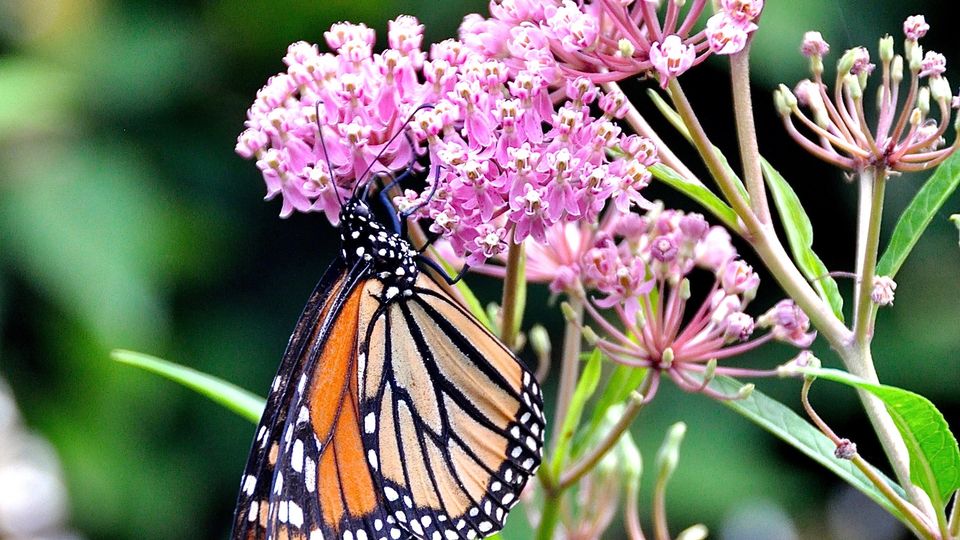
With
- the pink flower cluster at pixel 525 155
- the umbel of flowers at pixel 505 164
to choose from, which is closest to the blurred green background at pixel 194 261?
the umbel of flowers at pixel 505 164

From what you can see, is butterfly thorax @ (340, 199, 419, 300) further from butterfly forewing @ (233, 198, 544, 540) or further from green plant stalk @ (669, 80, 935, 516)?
green plant stalk @ (669, 80, 935, 516)

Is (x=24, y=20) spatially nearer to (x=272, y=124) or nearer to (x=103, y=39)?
(x=103, y=39)

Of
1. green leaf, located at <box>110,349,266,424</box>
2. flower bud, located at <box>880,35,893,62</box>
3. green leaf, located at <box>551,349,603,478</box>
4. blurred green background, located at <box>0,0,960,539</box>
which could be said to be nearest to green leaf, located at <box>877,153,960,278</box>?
flower bud, located at <box>880,35,893,62</box>

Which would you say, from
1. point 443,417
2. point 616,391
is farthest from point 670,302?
point 443,417

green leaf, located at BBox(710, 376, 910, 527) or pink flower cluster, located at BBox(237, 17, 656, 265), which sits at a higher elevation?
pink flower cluster, located at BBox(237, 17, 656, 265)

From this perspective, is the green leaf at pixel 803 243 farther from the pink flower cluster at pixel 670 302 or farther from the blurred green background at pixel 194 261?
the blurred green background at pixel 194 261

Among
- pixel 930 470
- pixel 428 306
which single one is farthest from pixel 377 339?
pixel 930 470
